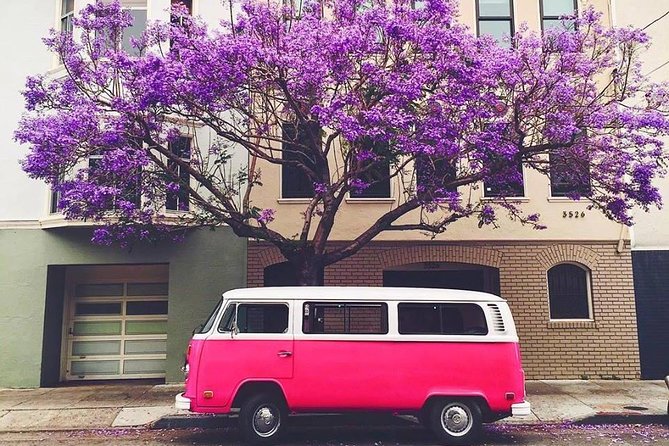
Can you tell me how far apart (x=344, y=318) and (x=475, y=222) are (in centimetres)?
565

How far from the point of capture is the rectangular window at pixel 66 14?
13.3 metres

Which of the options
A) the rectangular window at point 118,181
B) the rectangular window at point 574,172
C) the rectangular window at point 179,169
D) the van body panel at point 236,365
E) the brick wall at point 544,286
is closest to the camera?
the van body panel at point 236,365

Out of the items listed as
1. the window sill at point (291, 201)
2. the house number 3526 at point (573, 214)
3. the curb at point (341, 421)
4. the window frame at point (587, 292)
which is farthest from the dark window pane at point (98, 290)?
the house number 3526 at point (573, 214)

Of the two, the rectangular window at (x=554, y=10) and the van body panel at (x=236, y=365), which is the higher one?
the rectangular window at (x=554, y=10)

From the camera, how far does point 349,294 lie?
851cm

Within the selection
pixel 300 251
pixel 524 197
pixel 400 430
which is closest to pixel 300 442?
pixel 400 430

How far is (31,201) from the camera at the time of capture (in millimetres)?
12828

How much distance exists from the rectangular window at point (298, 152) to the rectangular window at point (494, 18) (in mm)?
5414

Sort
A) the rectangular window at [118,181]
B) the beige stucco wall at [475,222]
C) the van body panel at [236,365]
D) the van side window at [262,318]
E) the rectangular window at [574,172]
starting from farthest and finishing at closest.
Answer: the beige stucco wall at [475,222]
the rectangular window at [574,172]
the rectangular window at [118,181]
the van side window at [262,318]
the van body panel at [236,365]

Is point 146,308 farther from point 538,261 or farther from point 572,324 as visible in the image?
point 572,324

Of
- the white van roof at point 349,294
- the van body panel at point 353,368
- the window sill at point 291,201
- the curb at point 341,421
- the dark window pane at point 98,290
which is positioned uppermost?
the window sill at point 291,201

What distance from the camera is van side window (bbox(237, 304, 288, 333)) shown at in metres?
8.34

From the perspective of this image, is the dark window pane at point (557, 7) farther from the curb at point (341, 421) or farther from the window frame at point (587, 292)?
the curb at point (341, 421)

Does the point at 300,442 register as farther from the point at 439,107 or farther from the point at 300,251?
the point at 439,107
